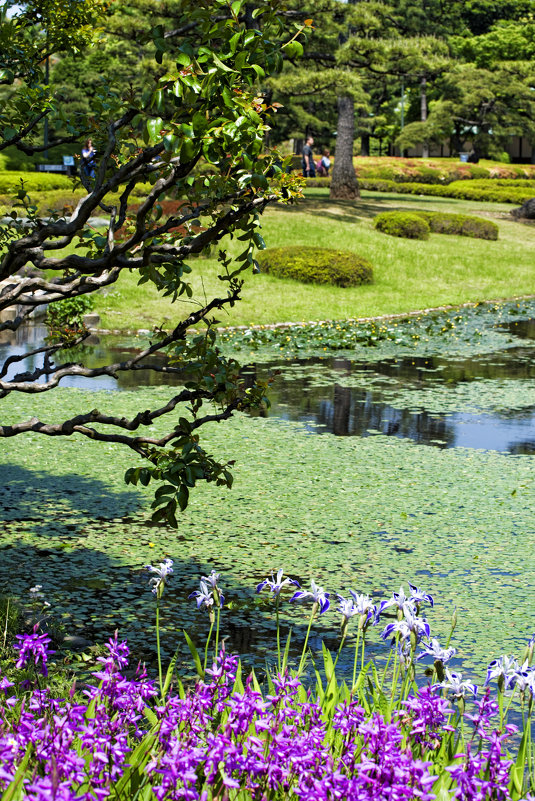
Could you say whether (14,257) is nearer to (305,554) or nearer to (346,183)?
(305,554)

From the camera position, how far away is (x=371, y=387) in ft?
42.5

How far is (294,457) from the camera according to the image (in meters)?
9.06

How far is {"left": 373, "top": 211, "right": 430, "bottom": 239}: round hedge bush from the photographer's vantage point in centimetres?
2927

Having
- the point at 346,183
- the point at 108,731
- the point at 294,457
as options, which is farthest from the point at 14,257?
the point at 346,183

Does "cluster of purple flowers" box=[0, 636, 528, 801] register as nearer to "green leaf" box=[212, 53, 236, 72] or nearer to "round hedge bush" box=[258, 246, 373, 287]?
"green leaf" box=[212, 53, 236, 72]

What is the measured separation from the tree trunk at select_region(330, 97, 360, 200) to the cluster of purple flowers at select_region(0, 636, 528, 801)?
31.0 meters

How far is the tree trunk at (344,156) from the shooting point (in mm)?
33781

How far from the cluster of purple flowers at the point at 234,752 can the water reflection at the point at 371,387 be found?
687 cm

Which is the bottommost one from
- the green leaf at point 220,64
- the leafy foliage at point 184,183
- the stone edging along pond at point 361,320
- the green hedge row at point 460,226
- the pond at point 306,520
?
the stone edging along pond at point 361,320

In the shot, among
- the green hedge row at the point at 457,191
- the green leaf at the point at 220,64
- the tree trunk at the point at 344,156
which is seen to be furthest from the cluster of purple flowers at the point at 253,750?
the green hedge row at the point at 457,191

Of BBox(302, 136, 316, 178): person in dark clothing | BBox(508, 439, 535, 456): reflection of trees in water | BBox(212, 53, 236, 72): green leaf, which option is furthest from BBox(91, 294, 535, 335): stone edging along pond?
BBox(302, 136, 316, 178): person in dark clothing

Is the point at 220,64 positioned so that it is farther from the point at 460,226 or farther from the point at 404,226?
the point at 460,226

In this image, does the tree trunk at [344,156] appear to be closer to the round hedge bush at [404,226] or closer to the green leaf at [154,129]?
the round hedge bush at [404,226]

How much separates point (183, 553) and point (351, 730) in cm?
370
